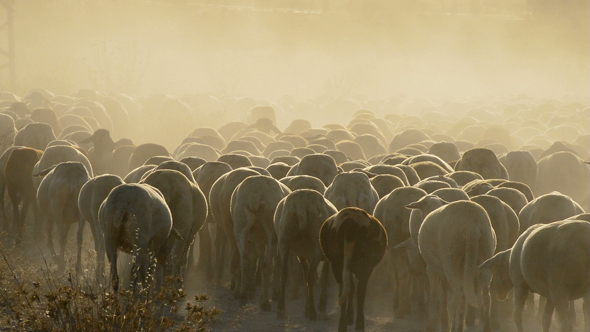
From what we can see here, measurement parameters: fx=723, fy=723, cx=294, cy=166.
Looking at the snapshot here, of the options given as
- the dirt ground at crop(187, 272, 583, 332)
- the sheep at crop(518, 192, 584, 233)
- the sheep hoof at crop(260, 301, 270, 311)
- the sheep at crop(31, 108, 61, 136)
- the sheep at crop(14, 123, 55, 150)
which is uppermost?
the sheep at crop(31, 108, 61, 136)

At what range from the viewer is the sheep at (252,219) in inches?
409

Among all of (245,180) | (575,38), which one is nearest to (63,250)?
(245,180)

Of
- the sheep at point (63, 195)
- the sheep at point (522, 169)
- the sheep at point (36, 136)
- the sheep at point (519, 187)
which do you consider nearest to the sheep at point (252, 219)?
the sheep at point (63, 195)

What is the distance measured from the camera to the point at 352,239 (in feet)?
29.1

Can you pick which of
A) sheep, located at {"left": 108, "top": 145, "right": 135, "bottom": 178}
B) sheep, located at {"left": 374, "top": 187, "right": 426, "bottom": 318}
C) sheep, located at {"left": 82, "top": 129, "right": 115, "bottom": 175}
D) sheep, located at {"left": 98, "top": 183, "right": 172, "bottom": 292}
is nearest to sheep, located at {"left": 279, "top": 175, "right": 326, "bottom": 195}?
sheep, located at {"left": 374, "top": 187, "right": 426, "bottom": 318}

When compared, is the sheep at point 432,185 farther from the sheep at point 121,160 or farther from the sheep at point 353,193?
the sheep at point 121,160

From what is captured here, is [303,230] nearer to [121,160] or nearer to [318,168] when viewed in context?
[318,168]

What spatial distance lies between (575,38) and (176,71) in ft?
138

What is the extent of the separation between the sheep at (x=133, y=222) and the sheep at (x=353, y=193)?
2.97 metres

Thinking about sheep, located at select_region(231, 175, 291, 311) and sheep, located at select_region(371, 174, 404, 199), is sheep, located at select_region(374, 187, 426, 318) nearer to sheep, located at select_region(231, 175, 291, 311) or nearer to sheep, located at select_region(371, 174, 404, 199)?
sheep, located at select_region(371, 174, 404, 199)

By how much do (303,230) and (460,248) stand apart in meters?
2.13

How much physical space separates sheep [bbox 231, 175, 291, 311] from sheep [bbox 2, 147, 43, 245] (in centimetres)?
521

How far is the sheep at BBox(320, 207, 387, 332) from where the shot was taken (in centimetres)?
888

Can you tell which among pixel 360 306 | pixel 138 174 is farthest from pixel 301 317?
pixel 138 174
